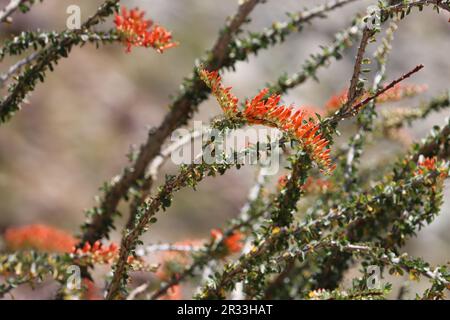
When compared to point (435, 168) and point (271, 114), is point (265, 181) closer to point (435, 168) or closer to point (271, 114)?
point (435, 168)

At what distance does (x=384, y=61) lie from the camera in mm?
2844

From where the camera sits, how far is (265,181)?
3500 millimetres

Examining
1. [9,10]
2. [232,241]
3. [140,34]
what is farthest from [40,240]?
[140,34]

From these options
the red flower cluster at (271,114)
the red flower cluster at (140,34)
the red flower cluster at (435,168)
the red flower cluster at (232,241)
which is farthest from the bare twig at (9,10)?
the red flower cluster at (435,168)

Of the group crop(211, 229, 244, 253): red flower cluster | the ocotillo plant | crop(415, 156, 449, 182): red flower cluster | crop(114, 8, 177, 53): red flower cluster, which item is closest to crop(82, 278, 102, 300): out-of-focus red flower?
the ocotillo plant

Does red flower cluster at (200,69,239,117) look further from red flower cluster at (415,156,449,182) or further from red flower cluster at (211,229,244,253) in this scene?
red flower cluster at (211,229,244,253)

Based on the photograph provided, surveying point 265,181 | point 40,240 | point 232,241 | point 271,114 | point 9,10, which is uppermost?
point 9,10

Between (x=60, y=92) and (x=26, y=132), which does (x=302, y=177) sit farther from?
(x=60, y=92)

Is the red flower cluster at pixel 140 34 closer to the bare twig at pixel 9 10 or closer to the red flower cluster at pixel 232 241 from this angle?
the bare twig at pixel 9 10

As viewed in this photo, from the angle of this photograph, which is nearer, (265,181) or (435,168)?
(435,168)

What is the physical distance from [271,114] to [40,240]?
→ 8.09 ft

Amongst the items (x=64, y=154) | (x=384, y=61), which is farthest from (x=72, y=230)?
(x=384, y=61)

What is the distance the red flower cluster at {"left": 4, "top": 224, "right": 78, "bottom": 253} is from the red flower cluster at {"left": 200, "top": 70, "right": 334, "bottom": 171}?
7.02 feet

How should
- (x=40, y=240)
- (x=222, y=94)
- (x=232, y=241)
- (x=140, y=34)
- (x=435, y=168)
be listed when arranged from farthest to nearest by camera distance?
(x=40, y=240) → (x=232, y=241) → (x=140, y=34) → (x=435, y=168) → (x=222, y=94)
